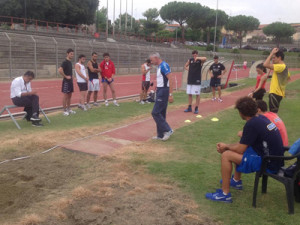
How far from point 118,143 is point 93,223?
10.1ft

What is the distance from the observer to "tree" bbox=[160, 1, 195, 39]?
9280 cm

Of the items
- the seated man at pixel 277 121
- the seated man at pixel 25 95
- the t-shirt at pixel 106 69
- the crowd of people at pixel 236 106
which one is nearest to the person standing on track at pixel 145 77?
the crowd of people at pixel 236 106

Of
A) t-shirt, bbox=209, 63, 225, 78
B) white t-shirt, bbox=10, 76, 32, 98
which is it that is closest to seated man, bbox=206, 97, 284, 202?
white t-shirt, bbox=10, 76, 32, 98

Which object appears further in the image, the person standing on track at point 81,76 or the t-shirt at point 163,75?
the person standing on track at point 81,76

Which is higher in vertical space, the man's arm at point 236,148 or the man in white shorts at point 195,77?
the man in white shorts at point 195,77

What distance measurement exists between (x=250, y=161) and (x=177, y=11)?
96.4 metres

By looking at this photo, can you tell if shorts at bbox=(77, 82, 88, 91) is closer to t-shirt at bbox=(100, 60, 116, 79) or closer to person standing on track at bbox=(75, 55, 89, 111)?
person standing on track at bbox=(75, 55, 89, 111)

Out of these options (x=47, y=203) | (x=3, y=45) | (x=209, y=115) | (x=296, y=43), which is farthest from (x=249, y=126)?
(x=296, y=43)

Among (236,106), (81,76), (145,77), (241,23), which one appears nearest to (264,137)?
(236,106)

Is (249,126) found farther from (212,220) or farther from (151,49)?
(151,49)

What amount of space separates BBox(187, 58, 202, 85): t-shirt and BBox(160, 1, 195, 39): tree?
85450mm

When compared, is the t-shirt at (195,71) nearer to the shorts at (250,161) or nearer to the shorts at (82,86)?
the shorts at (82,86)

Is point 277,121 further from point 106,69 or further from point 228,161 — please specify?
point 106,69

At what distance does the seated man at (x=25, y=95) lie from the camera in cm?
763
